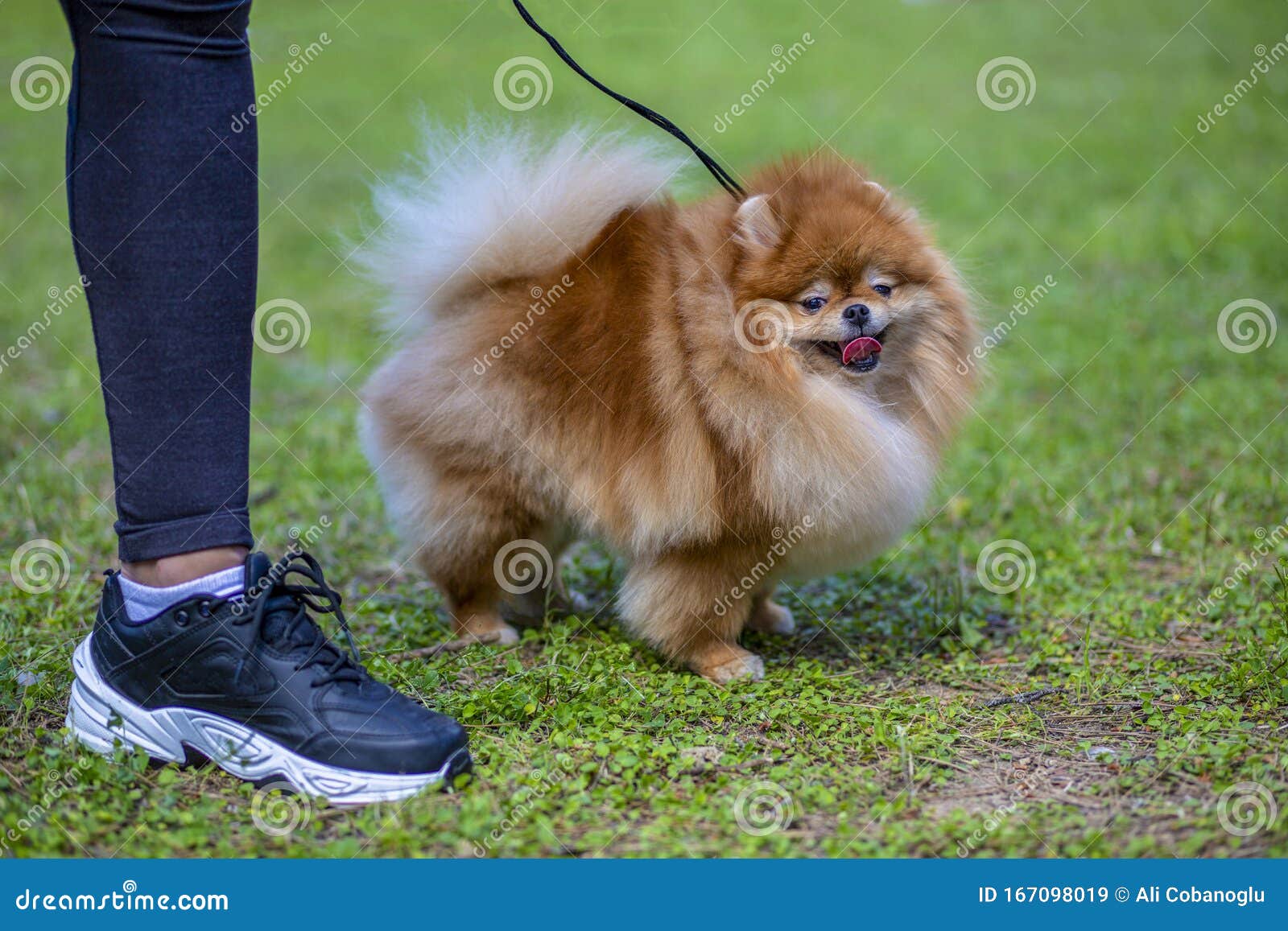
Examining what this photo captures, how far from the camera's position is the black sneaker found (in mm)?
2127

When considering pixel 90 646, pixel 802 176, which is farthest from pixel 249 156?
pixel 802 176

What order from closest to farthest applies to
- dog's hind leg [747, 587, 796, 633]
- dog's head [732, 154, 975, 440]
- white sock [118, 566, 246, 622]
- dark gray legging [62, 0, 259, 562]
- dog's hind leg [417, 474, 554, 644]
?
dark gray legging [62, 0, 259, 562] < white sock [118, 566, 246, 622] < dog's head [732, 154, 975, 440] < dog's hind leg [417, 474, 554, 644] < dog's hind leg [747, 587, 796, 633]

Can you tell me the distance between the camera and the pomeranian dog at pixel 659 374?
8.77 feet

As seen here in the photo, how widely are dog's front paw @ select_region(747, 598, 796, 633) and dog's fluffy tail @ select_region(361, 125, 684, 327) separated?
3.88 ft

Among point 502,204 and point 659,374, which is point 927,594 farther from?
point 502,204

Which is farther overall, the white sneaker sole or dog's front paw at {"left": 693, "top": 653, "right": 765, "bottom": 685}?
dog's front paw at {"left": 693, "top": 653, "right": 765, "bottom": 685}

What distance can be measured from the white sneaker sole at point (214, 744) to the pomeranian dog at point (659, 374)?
2.80 feet

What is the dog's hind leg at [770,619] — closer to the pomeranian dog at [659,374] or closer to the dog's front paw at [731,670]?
the pomeranian dog at [659,374]

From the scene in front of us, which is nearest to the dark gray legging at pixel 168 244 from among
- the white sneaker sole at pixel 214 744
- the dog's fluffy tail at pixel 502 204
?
the white sneaker sole at pixel 214 744

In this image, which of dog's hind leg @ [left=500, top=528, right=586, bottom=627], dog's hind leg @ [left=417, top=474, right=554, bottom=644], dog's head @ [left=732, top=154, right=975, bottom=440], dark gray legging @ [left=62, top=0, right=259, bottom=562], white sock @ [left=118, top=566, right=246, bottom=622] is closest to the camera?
dark gray legging @ [left=62, top=0, right=259, bottom=562]

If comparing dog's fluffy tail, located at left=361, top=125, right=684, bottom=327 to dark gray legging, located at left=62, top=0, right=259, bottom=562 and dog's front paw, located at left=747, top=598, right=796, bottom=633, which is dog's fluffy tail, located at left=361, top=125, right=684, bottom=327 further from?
dog's front paw, located at left=747, top=598, right=796, bottom=633

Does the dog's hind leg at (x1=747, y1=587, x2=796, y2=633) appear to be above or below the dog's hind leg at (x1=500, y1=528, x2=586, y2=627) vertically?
above

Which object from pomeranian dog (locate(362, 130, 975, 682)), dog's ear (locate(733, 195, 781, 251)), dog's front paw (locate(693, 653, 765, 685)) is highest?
dog's ear (locate(733, 195, 781, 251))

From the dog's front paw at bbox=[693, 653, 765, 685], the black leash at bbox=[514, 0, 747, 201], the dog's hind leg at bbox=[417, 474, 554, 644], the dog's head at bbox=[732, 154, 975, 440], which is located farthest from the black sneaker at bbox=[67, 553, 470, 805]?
the black leash at bbox=[514, 0, 747, 201]
